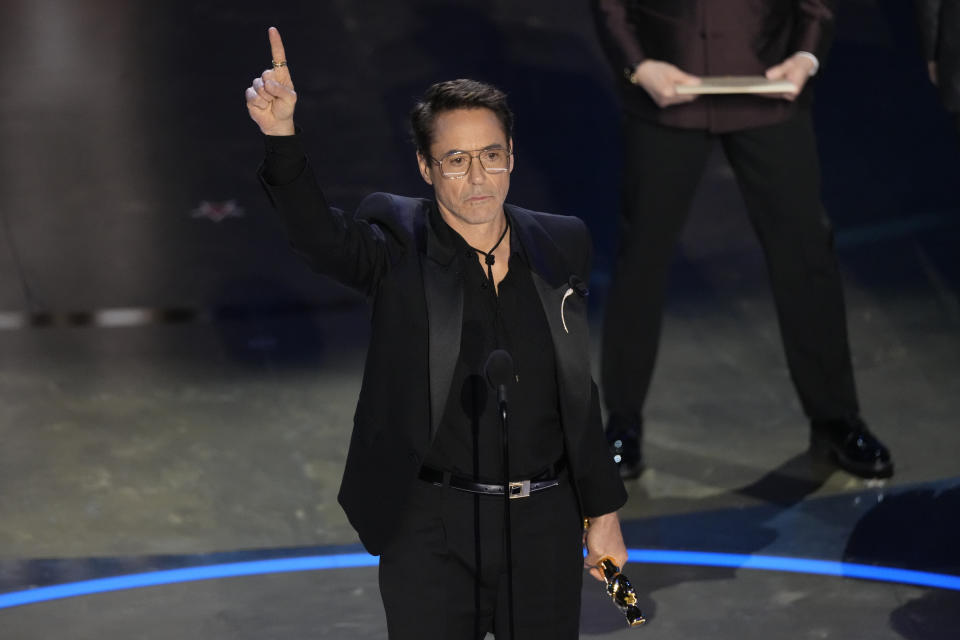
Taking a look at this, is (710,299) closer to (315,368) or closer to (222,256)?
(315,368)

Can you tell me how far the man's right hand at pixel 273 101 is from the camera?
278 cm

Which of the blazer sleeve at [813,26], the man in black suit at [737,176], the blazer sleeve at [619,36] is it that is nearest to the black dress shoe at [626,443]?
the man in black suit at [737,176]

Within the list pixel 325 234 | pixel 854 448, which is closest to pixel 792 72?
pixel 854 448

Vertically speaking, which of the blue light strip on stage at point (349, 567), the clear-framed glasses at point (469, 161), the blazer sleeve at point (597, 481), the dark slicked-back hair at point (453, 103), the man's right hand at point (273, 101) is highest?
the man's right hand at point (273, 101)

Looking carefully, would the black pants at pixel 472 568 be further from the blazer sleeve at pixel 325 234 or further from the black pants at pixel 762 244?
the black pants at pixel 762 244

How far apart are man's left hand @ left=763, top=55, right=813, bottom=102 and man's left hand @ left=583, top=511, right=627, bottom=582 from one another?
220cm

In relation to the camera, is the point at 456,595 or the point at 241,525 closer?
the point at 456,595

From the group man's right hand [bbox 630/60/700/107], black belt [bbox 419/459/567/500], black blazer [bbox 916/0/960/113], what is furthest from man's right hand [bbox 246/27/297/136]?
black blazer [bbox 916/0/960/113]

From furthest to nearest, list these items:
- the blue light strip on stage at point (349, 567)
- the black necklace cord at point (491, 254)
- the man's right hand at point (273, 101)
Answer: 1. the blue light strip on stage at point (349, 567)
2. the black necklace cord at point (491, 254)
3. the man's right hand at point (273, 101)

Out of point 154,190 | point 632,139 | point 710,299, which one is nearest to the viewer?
point 632,139

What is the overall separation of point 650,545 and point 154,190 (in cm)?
402

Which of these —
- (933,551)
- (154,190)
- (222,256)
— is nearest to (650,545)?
(933,551)

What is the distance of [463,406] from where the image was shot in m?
2.99

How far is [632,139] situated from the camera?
5.15 m
